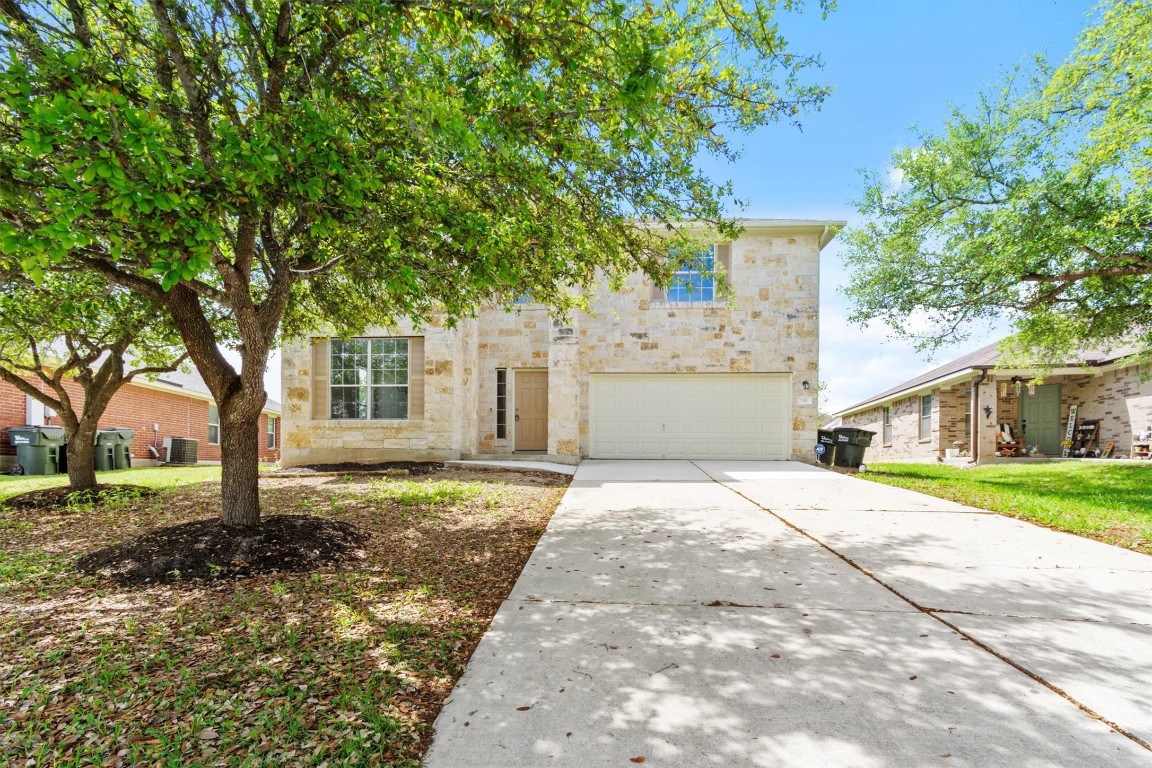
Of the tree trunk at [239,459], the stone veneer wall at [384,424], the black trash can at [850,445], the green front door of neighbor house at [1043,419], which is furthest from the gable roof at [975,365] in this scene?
the tree trunk at [239,459]

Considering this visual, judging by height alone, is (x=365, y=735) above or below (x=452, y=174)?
below

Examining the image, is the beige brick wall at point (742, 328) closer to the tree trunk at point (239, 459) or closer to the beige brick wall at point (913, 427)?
the beige brick wall at point (913, 427)

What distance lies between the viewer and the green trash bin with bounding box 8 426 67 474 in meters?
11.4

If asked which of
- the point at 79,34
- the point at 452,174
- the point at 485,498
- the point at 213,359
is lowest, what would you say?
the point at 485,498

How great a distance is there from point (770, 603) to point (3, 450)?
16.4 meters

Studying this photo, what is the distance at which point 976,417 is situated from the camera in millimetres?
14391

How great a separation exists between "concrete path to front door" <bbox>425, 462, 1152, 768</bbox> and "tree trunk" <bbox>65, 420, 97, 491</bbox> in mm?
6072

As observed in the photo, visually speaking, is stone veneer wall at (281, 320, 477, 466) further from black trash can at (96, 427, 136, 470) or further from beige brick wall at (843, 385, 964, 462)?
beige brick wall at (843, 385, 964, 462)

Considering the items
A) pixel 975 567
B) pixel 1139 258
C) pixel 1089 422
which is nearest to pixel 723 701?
pixel 975 567

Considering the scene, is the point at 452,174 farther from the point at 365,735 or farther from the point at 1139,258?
the point at 1139,258

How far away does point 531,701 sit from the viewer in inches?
80.1

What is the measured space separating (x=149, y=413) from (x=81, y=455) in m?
11.8

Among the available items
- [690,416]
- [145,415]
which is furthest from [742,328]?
[145,415]

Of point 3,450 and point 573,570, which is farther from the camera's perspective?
point 3,450
